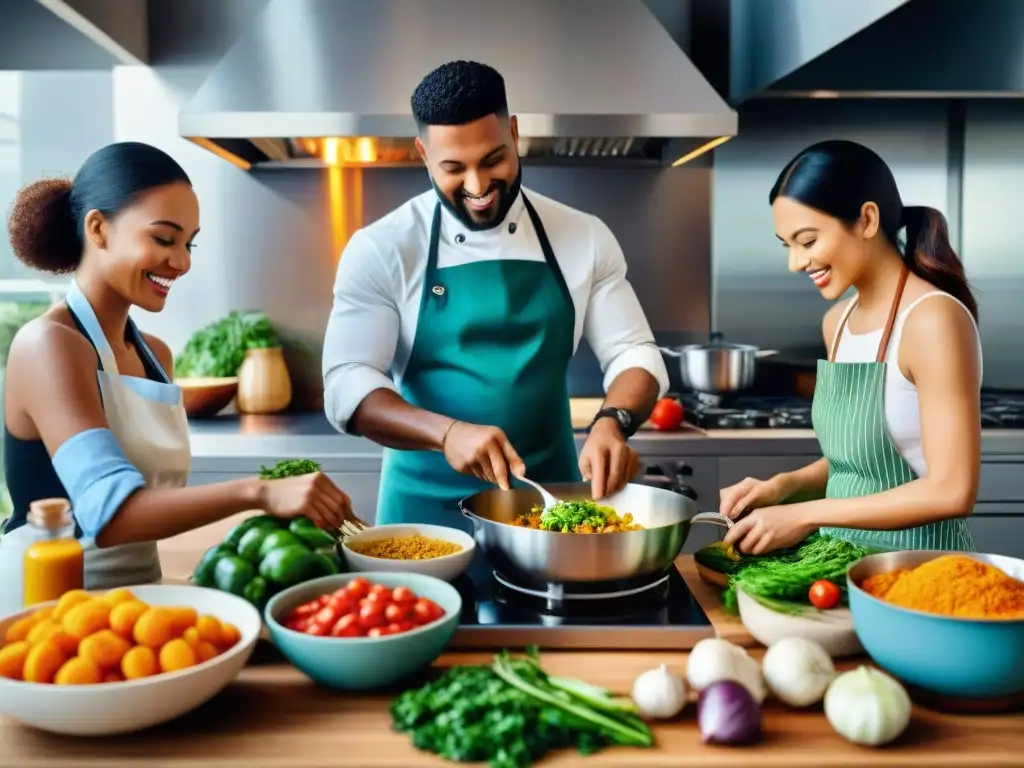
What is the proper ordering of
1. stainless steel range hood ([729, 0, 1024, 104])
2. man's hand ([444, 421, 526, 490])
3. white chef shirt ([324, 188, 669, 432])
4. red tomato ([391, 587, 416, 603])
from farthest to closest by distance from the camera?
stainless steel range hood ([729, 0, 1024, 104]), white chef shirt ([324, 188, 669, 432]), man's hand ([444, 421, 526, 490]), red tomato ([391, 587, 416, 603])

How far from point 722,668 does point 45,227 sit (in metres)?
1.35

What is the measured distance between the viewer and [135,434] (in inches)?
66.9

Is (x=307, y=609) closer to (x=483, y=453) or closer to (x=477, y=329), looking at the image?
(x=483, y=453)

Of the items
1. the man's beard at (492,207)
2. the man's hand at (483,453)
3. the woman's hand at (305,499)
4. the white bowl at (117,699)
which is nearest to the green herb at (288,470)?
the woman's hand at (305,499)

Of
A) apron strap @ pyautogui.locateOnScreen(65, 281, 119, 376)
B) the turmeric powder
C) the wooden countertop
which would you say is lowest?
the wooden countertop

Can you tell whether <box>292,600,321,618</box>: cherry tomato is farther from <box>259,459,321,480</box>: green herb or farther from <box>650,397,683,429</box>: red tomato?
<box>650,397,683,429</box>: red tomato

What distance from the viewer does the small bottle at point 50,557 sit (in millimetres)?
1329

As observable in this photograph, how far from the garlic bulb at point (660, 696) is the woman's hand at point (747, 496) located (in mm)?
496

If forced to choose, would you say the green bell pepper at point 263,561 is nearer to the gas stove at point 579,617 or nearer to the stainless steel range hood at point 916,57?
the gas stove at point 579,617

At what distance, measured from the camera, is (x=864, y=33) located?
353cm

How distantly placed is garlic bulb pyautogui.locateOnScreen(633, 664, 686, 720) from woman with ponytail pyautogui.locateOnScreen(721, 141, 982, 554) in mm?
451

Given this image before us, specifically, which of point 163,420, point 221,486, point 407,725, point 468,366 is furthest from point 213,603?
point 468,366

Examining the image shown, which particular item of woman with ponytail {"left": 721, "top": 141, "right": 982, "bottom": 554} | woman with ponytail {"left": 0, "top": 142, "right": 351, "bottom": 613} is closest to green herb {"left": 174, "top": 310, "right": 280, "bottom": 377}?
woman with ponytail {"left": 0, "top": 142, "right": 351, "bottom": 613}

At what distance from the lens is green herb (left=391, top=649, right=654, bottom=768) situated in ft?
3.45
